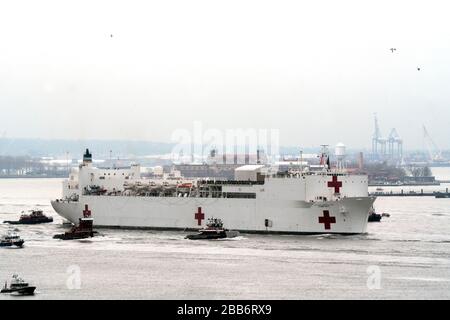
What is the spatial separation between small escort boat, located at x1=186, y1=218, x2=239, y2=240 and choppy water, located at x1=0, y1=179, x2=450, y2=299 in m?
0.63

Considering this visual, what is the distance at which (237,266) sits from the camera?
850 inches

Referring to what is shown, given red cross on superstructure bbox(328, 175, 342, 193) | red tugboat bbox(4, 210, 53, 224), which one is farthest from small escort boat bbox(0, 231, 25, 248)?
red cross on superstructure bbox(328, 175, 342, 193)

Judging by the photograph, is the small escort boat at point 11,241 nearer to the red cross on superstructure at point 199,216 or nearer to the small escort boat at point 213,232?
the small escort boat at point 213,232

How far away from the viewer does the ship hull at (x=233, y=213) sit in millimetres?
27891

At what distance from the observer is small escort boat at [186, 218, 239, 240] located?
90.9 feet

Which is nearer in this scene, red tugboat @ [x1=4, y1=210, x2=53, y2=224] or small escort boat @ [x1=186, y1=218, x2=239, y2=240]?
small escort boat @ [x1=186, y1=218, x2=239, y2=240]

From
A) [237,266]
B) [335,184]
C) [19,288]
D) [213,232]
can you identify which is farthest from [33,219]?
[19,288]

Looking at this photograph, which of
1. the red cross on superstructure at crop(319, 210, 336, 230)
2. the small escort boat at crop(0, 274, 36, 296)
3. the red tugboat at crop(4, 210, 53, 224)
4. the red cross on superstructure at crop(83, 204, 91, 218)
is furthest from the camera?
the red tugboat at crop(4, 210, 53, 224)

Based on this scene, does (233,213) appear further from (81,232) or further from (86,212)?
(86,212)

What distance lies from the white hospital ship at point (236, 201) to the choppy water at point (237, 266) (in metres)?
0.70

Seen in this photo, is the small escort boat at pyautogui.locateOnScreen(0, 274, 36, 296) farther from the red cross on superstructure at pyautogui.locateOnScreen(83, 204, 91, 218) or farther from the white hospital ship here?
the red cross on superstructure at pyautogui.locateOnScreen(83, 204, 91, 218)

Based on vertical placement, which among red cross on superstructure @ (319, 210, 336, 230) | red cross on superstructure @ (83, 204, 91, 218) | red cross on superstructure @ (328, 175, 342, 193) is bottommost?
red cross on superstructure @ (319, 210, 336, 230)
